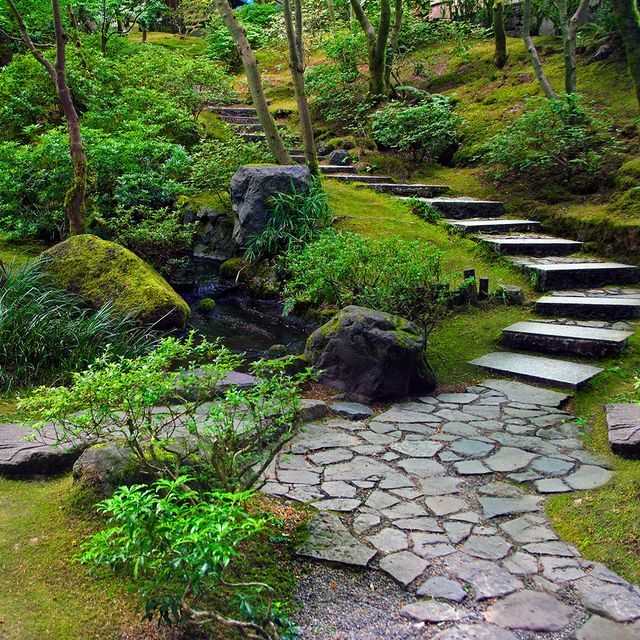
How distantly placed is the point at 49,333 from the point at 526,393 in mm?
4519

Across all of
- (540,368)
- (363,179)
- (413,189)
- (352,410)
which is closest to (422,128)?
(363,179)

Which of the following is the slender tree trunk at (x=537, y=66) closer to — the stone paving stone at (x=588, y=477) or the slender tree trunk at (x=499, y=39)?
the slender tree trunk at (x=499, y=39)

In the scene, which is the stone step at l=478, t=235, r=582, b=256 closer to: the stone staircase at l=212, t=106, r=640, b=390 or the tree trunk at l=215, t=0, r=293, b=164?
the stone staircase at l=212, t=106, r=640, b=390

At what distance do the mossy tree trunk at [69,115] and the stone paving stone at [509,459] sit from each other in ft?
20.4

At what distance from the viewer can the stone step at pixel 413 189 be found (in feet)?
36.4

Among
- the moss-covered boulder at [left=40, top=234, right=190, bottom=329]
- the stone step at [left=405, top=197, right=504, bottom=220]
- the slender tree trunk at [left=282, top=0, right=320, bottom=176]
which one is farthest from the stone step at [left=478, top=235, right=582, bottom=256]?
the moss-covered boulder at [left=40, top=234, right=190, bottom=329]

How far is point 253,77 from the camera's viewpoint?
9.84m

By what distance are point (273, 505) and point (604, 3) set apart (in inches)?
538

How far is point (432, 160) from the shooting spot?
12.6 meters

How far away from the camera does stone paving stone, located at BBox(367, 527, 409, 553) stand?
314 cm

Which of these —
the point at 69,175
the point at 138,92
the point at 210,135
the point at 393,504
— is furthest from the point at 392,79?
the point at 393,504

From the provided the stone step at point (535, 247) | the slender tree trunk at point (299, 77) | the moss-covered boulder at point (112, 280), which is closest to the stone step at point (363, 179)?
the slender tree trunk at point (299, 77)

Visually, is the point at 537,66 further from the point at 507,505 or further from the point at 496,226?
the point at 507,505

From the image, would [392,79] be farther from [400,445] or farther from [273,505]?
[273,505]
